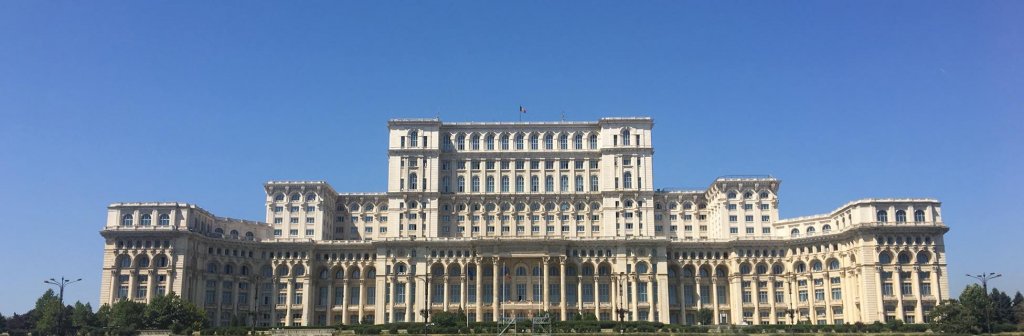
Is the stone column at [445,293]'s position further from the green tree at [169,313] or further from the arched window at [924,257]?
the arched window at [924,257]

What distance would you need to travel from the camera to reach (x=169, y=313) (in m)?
142

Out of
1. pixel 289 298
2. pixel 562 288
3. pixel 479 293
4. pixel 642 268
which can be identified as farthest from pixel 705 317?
pixel 289 298

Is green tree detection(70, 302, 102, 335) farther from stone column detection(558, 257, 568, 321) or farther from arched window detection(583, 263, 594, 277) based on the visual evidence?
arched window detection(583, 263, 594, 277)

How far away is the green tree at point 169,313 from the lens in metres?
140

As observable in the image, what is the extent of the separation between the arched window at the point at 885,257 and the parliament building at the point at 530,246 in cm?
24

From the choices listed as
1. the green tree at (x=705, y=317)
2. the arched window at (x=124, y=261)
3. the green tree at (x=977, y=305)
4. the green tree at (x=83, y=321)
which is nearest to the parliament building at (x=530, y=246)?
the arched window at (x=124, y=261)

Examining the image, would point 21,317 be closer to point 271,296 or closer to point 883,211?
point 271,296

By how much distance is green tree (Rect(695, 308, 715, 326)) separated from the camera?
17175 centimetres

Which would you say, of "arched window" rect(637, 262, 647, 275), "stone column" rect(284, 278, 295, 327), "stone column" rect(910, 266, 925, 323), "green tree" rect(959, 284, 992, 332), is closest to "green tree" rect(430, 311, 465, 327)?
"stone column" rect(284, 278, 295, 327)

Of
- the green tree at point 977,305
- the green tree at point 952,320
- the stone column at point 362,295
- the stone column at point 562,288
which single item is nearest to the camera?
the green tree at point 952,320

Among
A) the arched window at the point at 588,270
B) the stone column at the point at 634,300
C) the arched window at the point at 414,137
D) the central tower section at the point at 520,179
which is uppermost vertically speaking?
the arched window at the point at 414,137

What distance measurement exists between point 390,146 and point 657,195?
56.2 metres

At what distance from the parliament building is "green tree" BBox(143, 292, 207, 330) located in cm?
1645

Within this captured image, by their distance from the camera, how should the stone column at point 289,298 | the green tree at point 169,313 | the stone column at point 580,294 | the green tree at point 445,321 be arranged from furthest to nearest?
the stone column at point 289,298, the stone column at point 580,294, the green tree at point 445,321, the green tree at point 169,313
